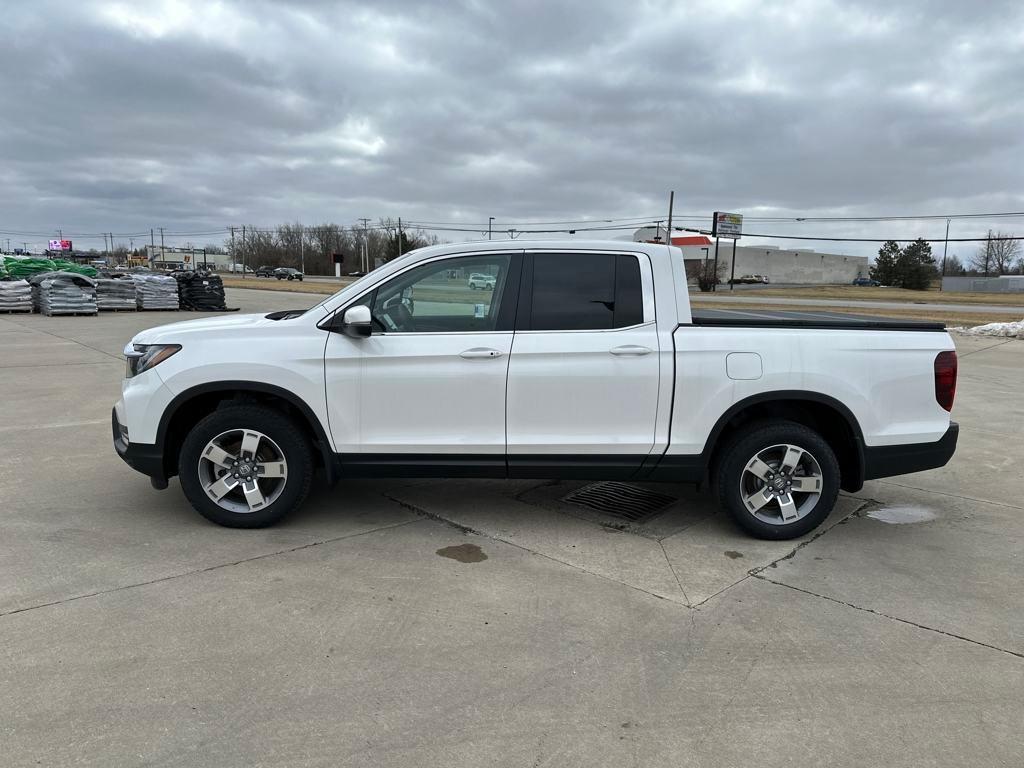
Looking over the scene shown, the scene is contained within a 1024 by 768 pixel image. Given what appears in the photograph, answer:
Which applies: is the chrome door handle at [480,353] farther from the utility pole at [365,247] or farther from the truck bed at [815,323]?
the utility pole at [365,247]

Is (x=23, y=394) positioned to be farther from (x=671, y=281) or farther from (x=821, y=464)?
(x=821, y=464)

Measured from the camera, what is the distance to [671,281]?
448 cm

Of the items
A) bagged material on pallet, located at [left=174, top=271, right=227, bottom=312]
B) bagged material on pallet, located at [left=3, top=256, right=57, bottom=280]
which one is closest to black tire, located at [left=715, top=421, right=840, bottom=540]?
bagged material on pallet, located at [left=174, top=271, right=227, bottom=312]

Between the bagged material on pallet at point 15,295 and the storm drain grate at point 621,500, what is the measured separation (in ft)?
86.0

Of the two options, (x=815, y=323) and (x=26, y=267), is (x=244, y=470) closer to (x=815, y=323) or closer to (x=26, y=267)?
(x=815, y=323)

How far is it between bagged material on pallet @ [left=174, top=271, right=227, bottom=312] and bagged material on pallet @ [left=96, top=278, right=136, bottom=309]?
1.72 m

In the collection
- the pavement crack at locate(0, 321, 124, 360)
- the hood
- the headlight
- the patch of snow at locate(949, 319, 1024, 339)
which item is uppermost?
the hood

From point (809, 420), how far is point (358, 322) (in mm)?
2948

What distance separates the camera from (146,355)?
4.54 m

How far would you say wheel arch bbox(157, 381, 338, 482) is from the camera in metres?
4.43

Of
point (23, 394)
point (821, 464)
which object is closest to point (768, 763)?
point (821, 464)

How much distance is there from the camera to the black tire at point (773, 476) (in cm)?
443

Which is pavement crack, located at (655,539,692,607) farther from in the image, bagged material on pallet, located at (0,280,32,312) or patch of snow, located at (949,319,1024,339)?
bagged material on pallet, located at (0,280,32,312)

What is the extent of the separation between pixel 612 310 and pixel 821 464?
162 centimetres
